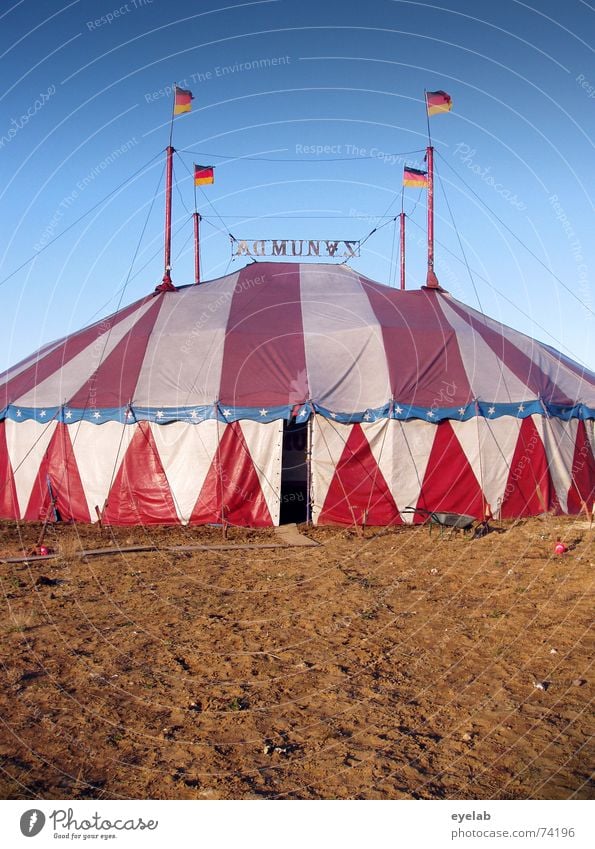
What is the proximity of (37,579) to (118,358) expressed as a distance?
657 cm

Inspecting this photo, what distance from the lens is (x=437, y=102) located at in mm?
15617

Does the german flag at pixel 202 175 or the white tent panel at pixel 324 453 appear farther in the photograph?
the german flag at pixel 202 175

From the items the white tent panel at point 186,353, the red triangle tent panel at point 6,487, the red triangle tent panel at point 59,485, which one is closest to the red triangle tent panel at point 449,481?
the white tent panel at point 186,353

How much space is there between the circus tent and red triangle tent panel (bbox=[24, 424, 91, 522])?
3 centimetres

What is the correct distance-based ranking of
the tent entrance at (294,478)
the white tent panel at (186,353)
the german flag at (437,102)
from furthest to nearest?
the german flag at (437,102) → the tent entrance at (294,478) → the white tent panel at (186,353)

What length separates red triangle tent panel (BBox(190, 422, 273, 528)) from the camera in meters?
12.8

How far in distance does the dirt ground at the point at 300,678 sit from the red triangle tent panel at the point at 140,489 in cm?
358

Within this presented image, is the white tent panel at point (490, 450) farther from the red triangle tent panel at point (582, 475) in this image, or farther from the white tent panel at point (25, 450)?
the white tent panel at point (25, 450)

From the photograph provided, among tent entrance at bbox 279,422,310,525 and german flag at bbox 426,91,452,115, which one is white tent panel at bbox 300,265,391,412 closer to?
tent entrance at bbox 279,422,310,525

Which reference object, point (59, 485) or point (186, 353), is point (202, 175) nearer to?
point (186, 353)

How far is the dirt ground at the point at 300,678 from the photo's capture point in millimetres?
3955

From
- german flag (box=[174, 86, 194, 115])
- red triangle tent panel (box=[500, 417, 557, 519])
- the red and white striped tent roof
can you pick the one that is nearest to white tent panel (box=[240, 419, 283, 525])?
the red and white striped tent roof

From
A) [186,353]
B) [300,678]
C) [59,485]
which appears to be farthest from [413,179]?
[300,678]
